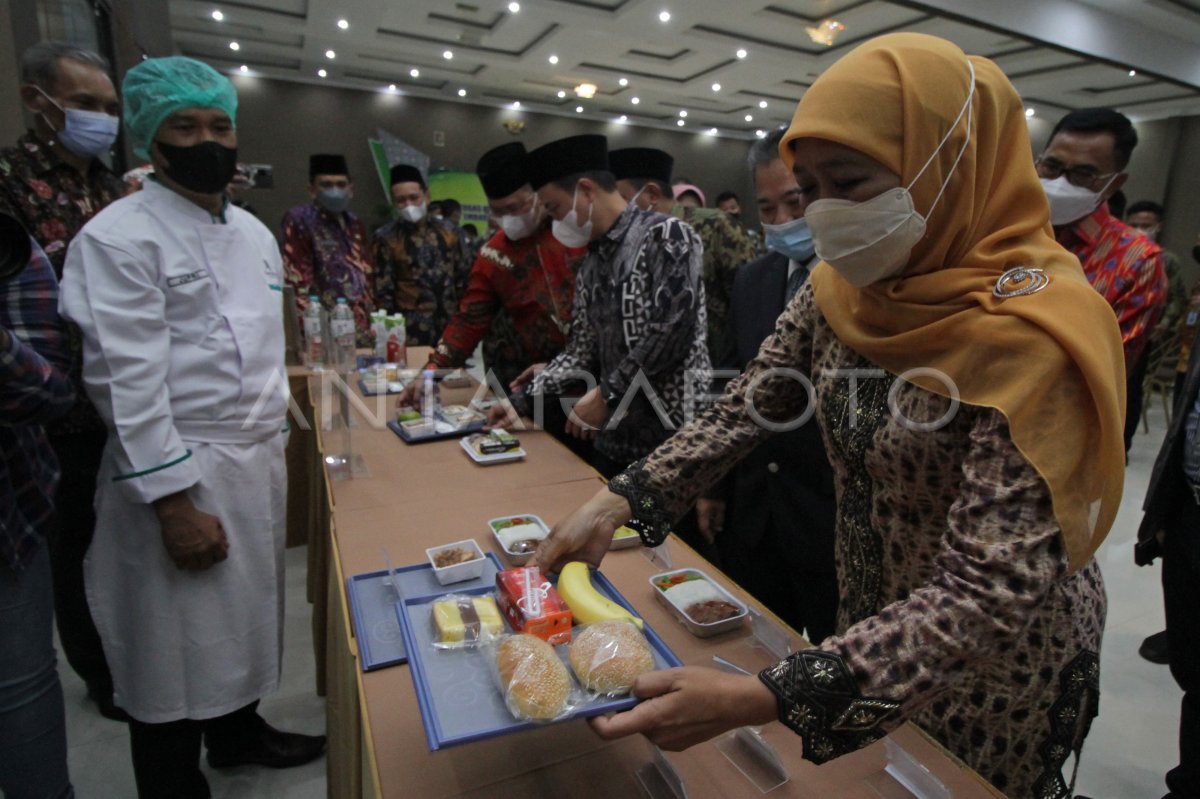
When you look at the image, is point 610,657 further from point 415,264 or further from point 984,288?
point 415,264

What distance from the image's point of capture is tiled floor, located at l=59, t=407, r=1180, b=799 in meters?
1.84

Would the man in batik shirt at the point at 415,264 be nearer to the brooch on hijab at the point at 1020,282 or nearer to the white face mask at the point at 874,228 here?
the white face mask at the point at 874,228

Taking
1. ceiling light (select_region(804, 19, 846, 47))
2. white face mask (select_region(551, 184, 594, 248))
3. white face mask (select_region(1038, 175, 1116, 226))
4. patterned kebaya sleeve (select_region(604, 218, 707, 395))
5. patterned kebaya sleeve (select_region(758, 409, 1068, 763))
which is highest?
ceiling light (select_region(804, 19, 846, 47))

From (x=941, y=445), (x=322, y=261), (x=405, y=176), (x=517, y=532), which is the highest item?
(x=405, y=176)

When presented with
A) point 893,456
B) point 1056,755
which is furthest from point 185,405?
point 1056,755

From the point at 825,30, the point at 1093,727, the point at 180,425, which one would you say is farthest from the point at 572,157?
the point at 825,30

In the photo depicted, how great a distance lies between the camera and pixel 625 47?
25.4 feet

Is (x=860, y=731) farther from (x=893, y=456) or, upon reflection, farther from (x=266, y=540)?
(x=266, y=540)

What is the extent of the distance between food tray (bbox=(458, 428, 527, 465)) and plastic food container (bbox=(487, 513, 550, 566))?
1.35 ft

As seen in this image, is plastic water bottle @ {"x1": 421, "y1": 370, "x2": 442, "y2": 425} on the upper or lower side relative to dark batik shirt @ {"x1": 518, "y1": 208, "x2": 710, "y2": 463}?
lower

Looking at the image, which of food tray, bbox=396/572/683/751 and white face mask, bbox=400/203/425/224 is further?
white face mask, bbox=400/203/425/224

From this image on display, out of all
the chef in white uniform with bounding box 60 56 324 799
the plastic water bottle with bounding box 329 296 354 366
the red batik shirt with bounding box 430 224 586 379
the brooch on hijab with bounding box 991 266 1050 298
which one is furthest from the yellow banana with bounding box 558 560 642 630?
the plastic water bottle with bounding box 329 296 354 366

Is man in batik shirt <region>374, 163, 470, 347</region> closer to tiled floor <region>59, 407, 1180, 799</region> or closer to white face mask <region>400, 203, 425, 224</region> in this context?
A: white face mask <region>400, 203, 425, 224</region>

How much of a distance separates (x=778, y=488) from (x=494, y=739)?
95 cm
